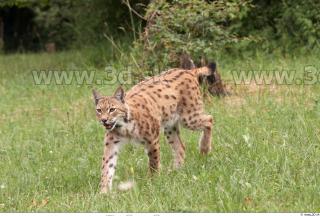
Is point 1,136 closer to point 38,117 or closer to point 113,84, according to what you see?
point 38,117

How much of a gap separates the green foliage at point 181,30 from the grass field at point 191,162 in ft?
3.20

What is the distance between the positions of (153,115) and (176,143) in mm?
677

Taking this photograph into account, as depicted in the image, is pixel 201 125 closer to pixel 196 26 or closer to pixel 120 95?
pixel 120 95

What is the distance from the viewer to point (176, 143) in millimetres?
7789

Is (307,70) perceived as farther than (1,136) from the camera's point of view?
Yes

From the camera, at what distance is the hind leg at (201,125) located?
306 inches

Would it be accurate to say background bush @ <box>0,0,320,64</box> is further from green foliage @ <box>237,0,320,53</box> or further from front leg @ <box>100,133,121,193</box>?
front leg @ <box>100,133,121,193</box>

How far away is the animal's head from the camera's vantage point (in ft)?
21.9

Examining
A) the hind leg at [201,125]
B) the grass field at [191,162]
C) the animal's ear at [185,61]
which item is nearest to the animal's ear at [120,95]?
the grass field at [191,162]

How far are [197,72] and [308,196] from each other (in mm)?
3015

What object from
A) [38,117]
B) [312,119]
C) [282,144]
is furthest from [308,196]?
[38,117]

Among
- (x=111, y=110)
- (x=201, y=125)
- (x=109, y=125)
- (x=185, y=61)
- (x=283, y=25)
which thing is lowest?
(x=201, y=125)

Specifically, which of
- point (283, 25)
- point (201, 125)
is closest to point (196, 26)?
point (201, 125)

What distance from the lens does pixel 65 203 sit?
19.9 ft
